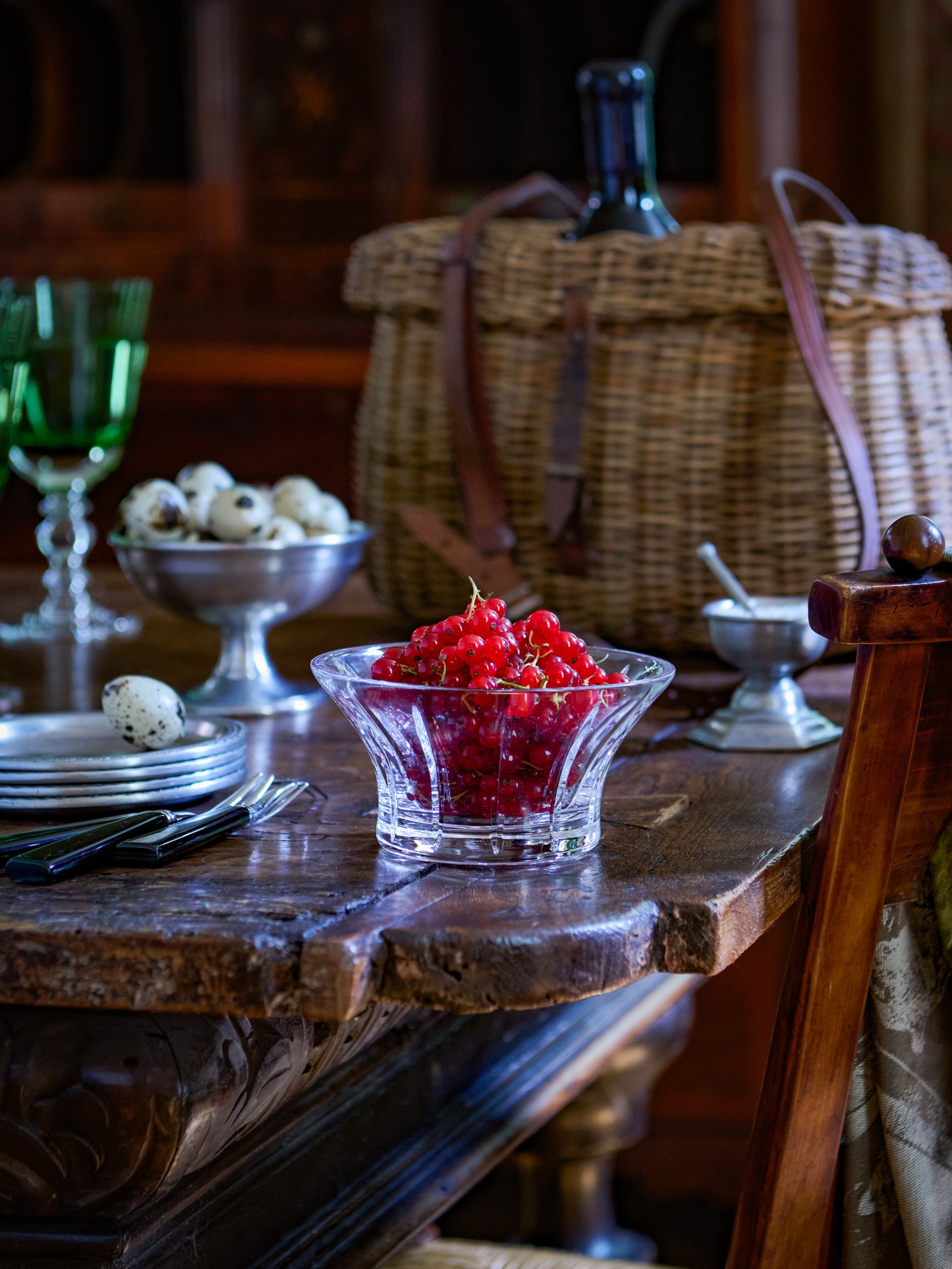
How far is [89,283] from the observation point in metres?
1.33

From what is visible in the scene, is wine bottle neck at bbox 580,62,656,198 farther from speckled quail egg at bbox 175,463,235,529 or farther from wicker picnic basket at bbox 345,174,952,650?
speckled quail egg at bbox 175,463,235,529

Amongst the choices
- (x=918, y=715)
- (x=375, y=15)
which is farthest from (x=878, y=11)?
(x=918, y=715)

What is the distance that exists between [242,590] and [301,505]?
0.09m

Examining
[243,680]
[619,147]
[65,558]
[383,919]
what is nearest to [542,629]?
[383,919]

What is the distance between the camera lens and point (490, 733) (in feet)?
2.21

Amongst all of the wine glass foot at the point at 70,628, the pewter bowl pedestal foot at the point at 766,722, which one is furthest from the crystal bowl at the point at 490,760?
the wine glass foot at the point at 70,628

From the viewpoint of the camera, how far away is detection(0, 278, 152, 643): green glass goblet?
132 cm

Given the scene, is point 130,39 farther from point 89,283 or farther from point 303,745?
point 303,745

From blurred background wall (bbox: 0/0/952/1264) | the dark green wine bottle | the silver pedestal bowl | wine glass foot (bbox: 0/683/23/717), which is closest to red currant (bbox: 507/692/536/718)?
the silver pedestal bowl

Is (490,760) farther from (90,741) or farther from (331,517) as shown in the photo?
(331,517)

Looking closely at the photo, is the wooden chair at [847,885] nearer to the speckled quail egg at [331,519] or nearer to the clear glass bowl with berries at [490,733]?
the clear glass bowl with berries at [490,733]

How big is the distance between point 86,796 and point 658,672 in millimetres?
275

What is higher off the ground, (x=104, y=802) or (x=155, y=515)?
(x=155, y=515)

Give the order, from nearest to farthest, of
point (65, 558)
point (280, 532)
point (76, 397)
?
point (280, 532), point (76, 397), point (65, 558)
